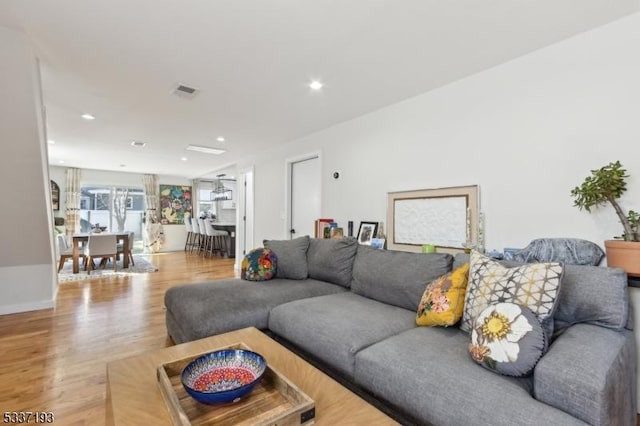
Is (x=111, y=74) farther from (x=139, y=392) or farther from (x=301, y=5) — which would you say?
(x=139, y=392)

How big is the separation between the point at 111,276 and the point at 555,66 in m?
6.71

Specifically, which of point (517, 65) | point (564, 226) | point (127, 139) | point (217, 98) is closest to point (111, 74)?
point (217, 98)

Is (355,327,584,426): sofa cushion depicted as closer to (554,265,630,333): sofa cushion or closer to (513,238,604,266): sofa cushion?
(554,265,630,333): sofa cushion

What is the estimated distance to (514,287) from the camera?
1485mm

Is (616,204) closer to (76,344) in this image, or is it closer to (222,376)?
(222,376)

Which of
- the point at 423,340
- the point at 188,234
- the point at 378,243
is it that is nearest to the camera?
the point at 423,340

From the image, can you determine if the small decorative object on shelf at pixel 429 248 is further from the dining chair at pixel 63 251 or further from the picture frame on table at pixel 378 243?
the dining chair at pixel 63 251

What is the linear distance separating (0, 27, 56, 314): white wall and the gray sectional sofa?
1726 millimetres

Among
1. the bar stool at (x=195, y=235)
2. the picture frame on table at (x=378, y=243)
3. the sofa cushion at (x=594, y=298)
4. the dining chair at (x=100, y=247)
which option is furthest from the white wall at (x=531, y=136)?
the bar stool at (x=195, y=235)

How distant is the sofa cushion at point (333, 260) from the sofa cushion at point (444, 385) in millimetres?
1194

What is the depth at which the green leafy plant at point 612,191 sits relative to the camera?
5.54 ft

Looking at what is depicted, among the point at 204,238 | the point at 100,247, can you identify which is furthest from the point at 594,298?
the point at 204,238

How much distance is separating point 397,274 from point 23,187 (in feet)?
11.3

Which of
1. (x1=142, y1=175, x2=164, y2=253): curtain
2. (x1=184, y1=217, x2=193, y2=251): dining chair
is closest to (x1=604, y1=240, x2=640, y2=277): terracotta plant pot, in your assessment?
(x1=184, y1=217, x2=193, y2=251): dining chair
